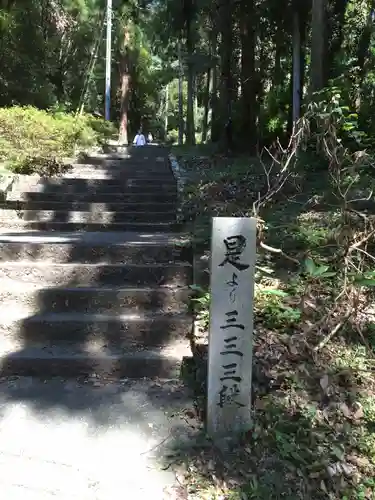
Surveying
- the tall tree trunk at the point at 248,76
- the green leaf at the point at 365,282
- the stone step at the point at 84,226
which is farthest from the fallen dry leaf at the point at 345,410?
the tall tree trunk at the point at 248,76

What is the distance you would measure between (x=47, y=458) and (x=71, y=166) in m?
7.41

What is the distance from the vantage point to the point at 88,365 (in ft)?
11.6

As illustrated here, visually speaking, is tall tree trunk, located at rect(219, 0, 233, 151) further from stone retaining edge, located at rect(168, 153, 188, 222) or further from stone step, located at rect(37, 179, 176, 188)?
stone step, located at rect(37, 179, 176, 188)

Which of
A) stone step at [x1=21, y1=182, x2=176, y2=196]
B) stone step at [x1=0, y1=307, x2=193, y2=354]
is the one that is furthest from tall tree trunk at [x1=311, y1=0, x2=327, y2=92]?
stone step at [x1=0, y1=307, x2=193, y2=354]

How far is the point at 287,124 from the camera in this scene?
14625 millimetres

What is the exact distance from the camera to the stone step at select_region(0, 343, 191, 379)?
351 centimetres

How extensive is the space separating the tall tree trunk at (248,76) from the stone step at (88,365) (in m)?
10.1

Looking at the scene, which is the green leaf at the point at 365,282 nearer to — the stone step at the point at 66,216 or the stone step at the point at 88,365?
the stone step at the point at 88,365

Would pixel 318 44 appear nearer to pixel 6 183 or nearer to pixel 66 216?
pixel 66 216

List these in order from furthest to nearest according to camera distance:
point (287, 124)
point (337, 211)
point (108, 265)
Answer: point (287, 124) < point (337, 211) < point (108, 265)

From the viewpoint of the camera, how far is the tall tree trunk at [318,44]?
915cm

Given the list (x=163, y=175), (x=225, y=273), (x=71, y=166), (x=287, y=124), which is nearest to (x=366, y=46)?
(x=287, y=124)

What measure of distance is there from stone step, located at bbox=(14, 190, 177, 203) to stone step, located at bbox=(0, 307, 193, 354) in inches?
156

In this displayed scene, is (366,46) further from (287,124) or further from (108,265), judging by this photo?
(108,265)
